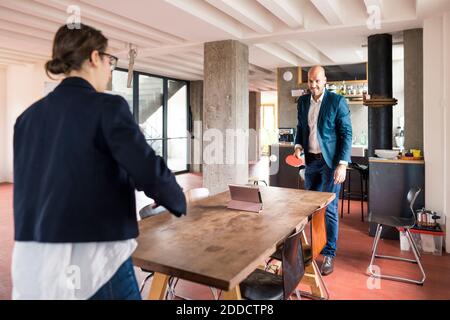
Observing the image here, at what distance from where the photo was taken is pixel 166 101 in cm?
1115

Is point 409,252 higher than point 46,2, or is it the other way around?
point 46,2

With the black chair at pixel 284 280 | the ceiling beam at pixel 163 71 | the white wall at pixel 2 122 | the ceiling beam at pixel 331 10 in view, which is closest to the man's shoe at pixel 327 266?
the black chair at pixel 284 280

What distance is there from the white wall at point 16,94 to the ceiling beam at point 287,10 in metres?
6.04

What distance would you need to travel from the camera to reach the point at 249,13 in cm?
483

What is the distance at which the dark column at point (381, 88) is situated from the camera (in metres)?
5.39

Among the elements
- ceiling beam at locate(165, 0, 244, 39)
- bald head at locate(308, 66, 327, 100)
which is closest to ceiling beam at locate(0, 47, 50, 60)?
ceiling beam at locate(165, 0, 244, 39)

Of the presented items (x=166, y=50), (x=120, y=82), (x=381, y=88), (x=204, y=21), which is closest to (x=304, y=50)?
(x=381, y=88)

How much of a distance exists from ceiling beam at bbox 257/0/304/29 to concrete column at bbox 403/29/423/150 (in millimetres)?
1518

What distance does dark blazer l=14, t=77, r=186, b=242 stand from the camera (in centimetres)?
115

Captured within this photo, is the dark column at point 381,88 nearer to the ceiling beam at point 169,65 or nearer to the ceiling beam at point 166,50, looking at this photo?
the ceiling beam at point 166,50

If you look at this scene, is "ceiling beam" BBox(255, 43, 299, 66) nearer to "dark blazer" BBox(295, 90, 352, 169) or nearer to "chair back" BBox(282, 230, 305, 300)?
"dark blazer" BBox(295, 90, 352, 169)

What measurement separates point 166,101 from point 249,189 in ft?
30.0
